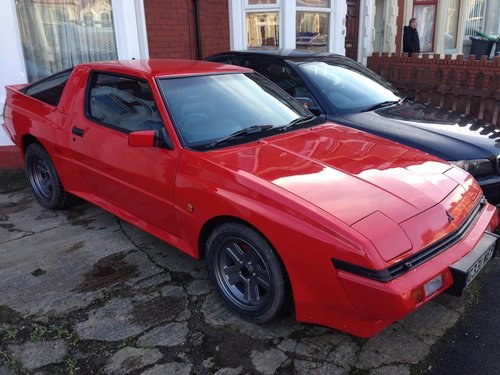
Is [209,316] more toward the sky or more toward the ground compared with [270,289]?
more toward the ground

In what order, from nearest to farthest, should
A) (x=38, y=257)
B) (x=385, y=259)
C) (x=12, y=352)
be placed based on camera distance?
(x=385, y=259), (x=12, y=352), (x=38, y=257)

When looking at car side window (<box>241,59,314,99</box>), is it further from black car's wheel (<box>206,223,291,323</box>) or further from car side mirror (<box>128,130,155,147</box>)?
black car's wheel (<box>206,223,291,323</box>)

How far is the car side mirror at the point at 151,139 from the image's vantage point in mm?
2992

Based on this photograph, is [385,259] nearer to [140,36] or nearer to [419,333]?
[419,333]

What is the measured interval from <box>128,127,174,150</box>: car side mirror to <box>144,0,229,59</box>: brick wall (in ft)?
14.6

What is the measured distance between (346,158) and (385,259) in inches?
39.3

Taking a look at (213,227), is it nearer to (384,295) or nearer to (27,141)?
(384,295)

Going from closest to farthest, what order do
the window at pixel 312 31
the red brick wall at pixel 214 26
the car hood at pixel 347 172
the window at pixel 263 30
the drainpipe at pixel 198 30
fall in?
the car hood at pixel 347 172 < the drainpipe at pixel 198 30 < the red brick wall at pixel 214 26 < the window at pixel 263 30 < the window at pixel 312 31

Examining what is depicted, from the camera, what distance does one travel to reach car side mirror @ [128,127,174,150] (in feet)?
9.82

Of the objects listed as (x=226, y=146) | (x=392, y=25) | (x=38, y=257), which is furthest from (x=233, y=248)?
(x=392, y=25)

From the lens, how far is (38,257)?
3.74m

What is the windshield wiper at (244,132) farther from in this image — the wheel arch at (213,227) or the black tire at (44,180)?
the black tire at (44,180)

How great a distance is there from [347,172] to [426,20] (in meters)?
12.9

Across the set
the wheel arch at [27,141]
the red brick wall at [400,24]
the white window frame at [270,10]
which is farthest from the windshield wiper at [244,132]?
the red brick wall at [400,24]
